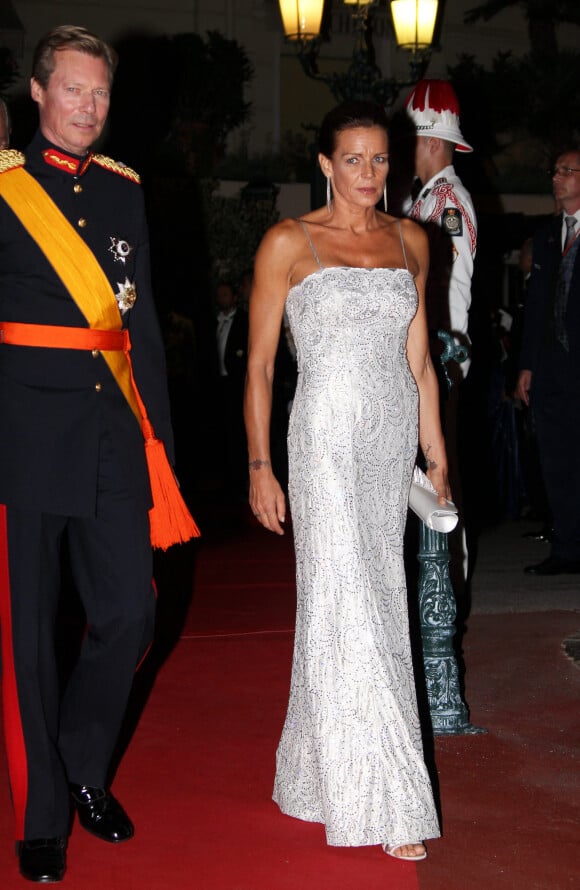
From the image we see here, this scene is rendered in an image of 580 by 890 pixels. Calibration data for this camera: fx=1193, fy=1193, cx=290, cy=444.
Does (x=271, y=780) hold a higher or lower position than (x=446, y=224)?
lower

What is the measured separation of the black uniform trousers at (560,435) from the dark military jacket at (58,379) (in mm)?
3953

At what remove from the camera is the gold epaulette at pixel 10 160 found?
285cm

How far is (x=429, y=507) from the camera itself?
10.5 feet

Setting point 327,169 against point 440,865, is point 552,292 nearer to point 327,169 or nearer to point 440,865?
point 327,169

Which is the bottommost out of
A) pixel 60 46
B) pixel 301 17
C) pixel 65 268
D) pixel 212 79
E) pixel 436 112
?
pixel 65 268

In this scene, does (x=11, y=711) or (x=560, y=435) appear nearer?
(x=11, y=711)

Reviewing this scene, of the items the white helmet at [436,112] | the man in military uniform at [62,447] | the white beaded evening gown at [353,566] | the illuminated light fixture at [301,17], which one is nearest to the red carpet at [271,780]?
the white beaded evening gown at [353,566]

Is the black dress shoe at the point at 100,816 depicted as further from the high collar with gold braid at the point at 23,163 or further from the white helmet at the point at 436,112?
the white helmet at the point at 436,112

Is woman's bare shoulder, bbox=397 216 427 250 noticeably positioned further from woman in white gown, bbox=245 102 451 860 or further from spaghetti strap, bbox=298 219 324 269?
spaghetti strap, bbox=298 219 324 269

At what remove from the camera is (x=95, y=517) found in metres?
2.89

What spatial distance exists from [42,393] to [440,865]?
1.47 meters

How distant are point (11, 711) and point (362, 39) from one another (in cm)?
650

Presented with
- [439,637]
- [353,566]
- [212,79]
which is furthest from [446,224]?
[212,79]

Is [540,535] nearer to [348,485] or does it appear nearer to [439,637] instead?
[439,637]
